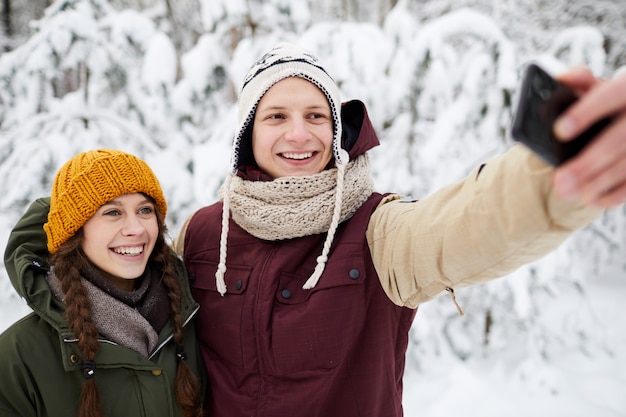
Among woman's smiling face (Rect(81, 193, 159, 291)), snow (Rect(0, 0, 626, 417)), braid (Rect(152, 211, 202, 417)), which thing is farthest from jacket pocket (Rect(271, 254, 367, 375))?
snow (Rect(0, 0, 626, 417))

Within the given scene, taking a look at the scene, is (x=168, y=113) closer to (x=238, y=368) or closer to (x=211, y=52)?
(x=211, y=52)

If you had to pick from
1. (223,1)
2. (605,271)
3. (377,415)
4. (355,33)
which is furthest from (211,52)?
(605,271)

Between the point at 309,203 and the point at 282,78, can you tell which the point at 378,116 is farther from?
the point at 309,203

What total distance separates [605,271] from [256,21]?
7.25 m

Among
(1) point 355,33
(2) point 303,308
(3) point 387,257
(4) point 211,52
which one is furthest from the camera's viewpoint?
(4) point 211,52

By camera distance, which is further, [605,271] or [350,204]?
[605,271]

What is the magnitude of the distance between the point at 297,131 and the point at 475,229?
715 mm

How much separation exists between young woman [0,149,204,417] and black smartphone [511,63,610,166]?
1.26 m

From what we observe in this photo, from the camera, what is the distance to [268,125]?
4.72ft

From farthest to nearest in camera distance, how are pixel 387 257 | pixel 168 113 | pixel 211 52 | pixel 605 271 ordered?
pixel 605 271 < pixel 168 113 < pixel 211 52 < pixel 387 257

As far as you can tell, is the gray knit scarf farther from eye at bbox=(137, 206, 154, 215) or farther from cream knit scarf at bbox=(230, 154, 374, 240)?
cream knit scarf at bbox=(230, 154, 374, 240)

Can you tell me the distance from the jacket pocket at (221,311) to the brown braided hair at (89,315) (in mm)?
91

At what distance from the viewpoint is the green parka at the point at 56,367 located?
1.23 m

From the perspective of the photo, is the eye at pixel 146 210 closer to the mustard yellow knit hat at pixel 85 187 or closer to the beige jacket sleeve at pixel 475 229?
the mustard yellow knit hat at pixel 85 187
